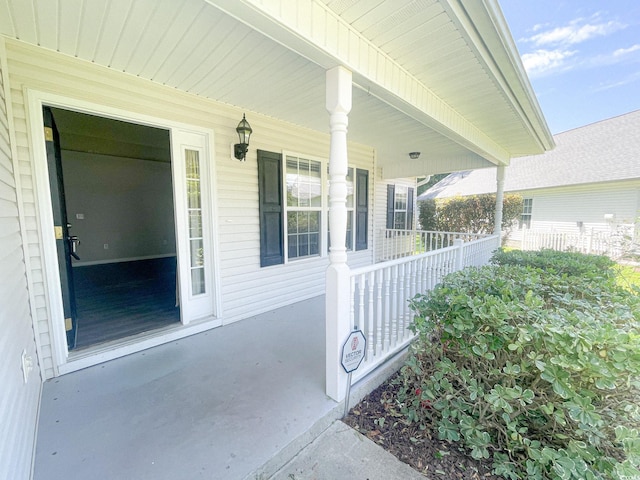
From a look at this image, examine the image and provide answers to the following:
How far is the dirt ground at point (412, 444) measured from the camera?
1.63 m

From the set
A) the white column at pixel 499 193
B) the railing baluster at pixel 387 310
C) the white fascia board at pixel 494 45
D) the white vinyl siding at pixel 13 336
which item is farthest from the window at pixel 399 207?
the white vinyl siding at pixel 13 336

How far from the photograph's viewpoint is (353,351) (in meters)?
2.08

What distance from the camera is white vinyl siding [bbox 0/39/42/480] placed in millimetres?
1168

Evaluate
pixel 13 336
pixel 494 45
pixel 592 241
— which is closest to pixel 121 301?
pixel 13 336

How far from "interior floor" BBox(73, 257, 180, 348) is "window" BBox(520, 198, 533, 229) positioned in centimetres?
1403

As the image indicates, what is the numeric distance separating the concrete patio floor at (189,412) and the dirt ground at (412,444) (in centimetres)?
14

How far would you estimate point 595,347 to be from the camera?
4.72ft

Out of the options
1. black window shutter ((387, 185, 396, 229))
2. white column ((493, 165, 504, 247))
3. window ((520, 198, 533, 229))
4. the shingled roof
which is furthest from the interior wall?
window ((520, 198, 533, 229))

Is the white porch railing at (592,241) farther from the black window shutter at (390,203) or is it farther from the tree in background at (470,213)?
the black window shutter at (390,203)

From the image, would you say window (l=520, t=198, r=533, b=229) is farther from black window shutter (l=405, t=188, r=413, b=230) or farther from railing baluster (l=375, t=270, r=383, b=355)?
railing baluster (l=375, t=270, r=383, b=355)

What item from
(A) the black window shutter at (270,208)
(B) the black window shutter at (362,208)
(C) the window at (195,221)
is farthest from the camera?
(B) the black window shutter at (362,208)

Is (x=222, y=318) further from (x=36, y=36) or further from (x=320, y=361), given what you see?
(x=36, y=36)

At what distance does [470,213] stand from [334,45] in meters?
11.3

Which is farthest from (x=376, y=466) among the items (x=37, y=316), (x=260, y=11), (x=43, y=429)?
(x=37, y=316)
